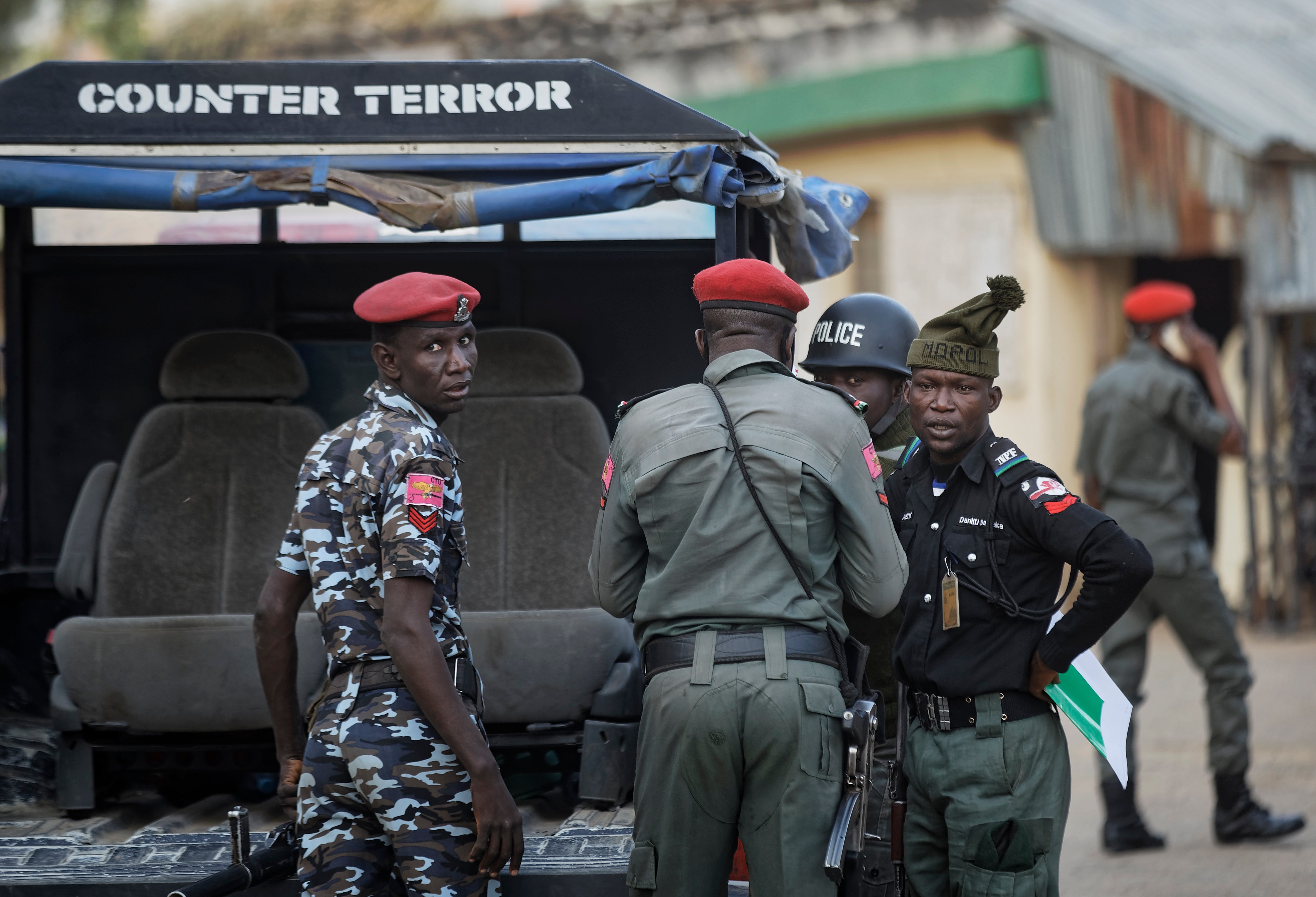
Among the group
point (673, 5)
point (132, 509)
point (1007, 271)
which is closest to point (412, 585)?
point (132, 509)

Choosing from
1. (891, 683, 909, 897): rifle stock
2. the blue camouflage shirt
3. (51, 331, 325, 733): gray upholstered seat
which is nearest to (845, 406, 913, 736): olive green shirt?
(891, 683, 909, 897): rifle stock

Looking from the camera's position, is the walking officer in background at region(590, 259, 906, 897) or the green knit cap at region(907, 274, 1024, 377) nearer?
the walking officer in background at region(590, 259, 906, 897)

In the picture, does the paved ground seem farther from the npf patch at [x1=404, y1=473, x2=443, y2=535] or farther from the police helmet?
the npf patch at [x1=404, y1=473, x2=443, y2=535]

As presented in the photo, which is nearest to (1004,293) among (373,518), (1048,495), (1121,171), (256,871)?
(1048,495)

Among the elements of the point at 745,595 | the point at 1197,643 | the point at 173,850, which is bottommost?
the point at 173,850

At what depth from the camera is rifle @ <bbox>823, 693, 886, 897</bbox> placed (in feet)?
9.93

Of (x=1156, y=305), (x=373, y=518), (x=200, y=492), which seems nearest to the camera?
(x=373, y=518)

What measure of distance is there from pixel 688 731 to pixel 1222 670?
362 centimetres

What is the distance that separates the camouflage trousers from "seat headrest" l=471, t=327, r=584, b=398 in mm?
1783

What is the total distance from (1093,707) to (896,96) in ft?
28.3

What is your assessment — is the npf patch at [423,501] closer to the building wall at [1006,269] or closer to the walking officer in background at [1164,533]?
the walking officer in background at [1164,533]

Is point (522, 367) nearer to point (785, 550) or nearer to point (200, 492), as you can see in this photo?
point (200, 492)

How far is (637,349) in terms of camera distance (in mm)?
5176

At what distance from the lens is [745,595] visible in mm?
3088
